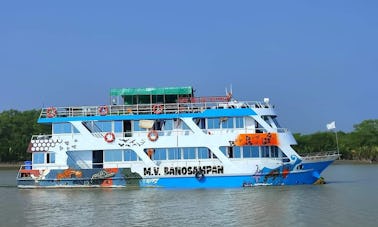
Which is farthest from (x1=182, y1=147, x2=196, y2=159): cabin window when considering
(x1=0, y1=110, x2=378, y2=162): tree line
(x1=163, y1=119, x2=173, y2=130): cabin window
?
(x1=0, y1=110, x2=378, y2=162): tree line

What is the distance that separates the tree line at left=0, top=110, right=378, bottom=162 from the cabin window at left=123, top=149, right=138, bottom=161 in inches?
1538

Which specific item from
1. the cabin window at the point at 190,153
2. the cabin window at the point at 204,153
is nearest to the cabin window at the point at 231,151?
the cabin window at the point at 204,153

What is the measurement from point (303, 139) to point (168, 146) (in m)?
52.1

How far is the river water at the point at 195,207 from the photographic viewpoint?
17688mm

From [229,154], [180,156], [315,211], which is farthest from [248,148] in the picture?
[315,211]

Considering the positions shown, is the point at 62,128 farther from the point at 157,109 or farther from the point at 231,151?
the point at 231,151

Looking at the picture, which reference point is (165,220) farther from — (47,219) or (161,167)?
(161,167)

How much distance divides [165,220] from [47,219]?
4.13 meters

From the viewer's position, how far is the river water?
17.7m

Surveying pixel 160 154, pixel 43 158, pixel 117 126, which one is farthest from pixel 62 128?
pixel 160 154

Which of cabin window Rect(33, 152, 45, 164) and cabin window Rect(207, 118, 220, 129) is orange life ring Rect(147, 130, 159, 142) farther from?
cabin window Rect(33, 152, 45, 164)

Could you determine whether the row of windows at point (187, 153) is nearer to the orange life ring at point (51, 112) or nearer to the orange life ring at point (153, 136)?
the orange life ring at point (153, 136)

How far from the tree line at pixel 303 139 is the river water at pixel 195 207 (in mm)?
40942

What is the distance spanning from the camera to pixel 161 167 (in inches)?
1035
